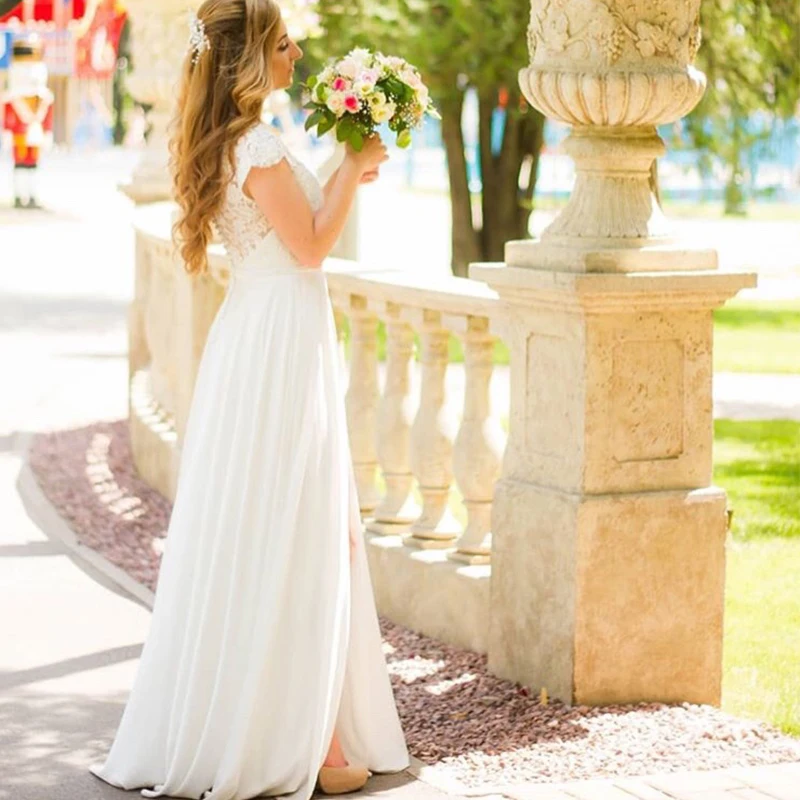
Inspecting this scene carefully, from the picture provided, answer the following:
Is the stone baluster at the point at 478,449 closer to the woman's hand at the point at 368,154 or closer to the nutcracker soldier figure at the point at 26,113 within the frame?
the woman's hand at the point at 368,154

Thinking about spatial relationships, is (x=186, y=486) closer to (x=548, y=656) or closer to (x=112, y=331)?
(x=548, y=656)

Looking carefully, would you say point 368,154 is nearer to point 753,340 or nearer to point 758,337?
point 753,340

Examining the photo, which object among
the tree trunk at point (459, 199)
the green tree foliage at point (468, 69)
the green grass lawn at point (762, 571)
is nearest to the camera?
the green grass lawn at point (762, 571)

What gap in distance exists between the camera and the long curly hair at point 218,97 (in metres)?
5.28

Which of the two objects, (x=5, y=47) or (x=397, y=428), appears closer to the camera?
(x=397, y=428)

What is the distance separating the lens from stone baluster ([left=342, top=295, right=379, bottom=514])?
306 inches

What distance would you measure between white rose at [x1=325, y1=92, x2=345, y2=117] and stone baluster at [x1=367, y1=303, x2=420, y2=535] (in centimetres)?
215

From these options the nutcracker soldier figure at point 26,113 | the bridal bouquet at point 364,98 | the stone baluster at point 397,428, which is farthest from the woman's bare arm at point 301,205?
the nutcracker soldier figure at point 26,113

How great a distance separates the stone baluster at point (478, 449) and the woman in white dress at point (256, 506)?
59.4 inches

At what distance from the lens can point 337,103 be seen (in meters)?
5.36

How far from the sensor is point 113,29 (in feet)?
183

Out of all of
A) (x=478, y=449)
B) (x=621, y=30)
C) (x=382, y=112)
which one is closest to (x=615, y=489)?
(x=478, y=449)

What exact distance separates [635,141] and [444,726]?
1.77 meters

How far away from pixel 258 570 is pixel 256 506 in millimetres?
164
